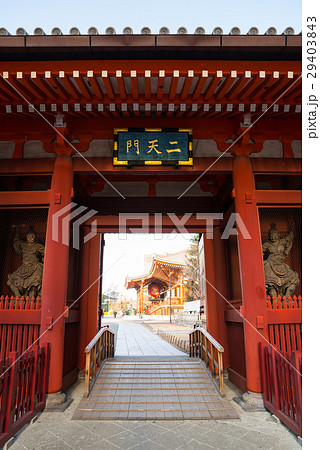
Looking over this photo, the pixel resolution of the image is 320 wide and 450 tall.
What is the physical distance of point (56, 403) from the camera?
4578mm

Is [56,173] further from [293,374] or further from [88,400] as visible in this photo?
[293,374]

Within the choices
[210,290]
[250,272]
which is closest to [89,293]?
[210,290]

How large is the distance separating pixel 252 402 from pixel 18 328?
3.95 m

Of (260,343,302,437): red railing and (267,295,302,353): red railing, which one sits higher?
(267,295,302,353): red railing

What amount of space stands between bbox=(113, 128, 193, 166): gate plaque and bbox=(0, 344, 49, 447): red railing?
3528 millimetres

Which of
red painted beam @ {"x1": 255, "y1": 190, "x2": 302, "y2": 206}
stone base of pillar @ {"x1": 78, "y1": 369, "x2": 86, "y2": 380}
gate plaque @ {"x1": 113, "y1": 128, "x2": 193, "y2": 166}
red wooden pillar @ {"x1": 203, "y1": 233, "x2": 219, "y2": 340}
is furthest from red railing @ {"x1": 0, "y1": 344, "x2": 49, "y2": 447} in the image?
red painted beam @ {"x1": 255, "y1": 190, "x2": 302, "y2": 206}

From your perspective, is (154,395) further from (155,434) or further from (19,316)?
(19,316)

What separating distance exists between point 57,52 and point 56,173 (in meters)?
2.01

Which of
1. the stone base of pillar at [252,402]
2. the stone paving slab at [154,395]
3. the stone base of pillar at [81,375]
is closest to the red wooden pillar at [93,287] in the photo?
the stone base of pillar at [81,375]

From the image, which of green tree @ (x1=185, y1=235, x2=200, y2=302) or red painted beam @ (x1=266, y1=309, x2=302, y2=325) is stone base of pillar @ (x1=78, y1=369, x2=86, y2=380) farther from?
green tree @ (x1=185, y1=235, x2=200, y2=302)

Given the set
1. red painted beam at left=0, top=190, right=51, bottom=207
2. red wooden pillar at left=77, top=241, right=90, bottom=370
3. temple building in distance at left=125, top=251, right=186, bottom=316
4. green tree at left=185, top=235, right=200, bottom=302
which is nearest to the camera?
red painted beam at left=0, top=190, right=51, bottom=207

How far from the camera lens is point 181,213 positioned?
7.53 m

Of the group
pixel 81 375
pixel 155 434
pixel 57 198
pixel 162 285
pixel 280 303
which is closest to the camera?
pixel 155 434

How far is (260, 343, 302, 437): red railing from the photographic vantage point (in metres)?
3.46
